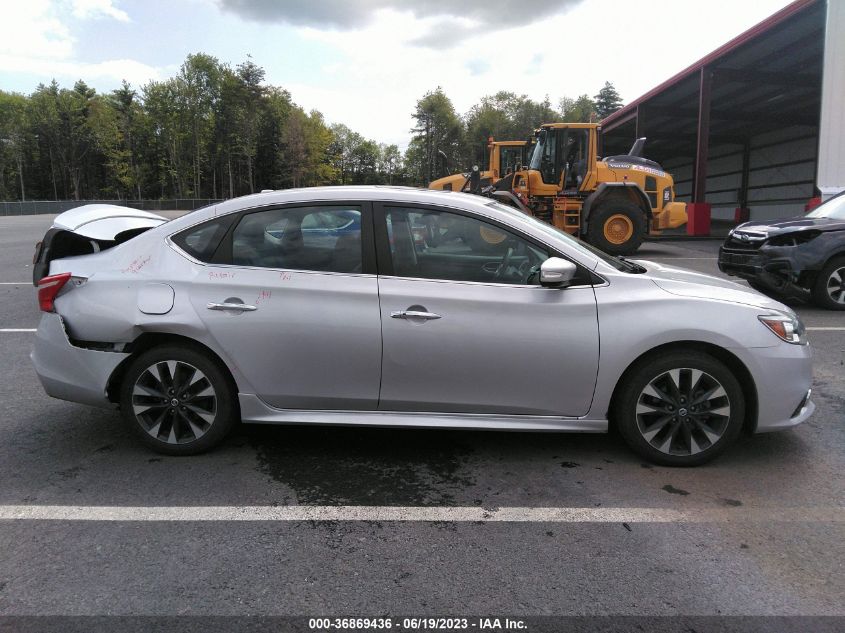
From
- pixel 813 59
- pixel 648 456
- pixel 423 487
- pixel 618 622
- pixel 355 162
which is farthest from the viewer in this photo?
pixel 355 162

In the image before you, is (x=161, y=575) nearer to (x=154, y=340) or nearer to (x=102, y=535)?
(x=102, y=535)

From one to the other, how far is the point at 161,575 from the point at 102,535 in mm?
525

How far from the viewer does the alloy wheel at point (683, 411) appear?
349 centimetres

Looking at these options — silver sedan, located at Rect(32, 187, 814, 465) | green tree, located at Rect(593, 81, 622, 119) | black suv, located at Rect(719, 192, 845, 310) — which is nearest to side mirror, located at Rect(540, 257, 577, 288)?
silver sedan, located at Rect(32, 187, 814, 465)

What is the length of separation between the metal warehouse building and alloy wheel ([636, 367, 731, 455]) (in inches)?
568

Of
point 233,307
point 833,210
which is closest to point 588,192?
point 833,210

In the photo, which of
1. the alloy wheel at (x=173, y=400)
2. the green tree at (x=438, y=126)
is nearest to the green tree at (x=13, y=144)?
the green tree at (x=438, y=126)

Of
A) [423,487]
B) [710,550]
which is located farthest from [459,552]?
[710,550]

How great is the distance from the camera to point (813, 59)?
2173cm

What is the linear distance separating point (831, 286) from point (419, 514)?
753cm

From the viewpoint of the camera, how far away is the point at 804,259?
8000 mm

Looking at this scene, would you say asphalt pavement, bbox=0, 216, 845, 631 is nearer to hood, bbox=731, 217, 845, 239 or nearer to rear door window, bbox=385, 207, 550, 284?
rear door window, bbox=385, 207, 550, 284

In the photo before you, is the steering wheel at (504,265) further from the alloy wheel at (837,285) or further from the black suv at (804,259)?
the alloy wheel at (837,285)

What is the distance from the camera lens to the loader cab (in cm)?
1548
